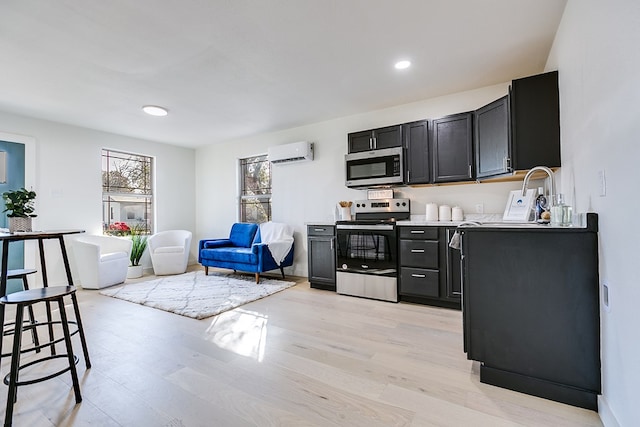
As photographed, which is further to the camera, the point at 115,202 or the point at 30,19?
the point at 115,202

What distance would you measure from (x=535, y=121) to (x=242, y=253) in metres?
3.89

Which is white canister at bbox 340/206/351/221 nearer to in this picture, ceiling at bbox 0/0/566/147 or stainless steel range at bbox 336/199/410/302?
stainless steel range at bbox 336/199/410/302

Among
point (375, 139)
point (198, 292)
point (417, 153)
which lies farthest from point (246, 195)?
point (417, 153)

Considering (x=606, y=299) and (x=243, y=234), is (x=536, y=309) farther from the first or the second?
(x=243, y=234)

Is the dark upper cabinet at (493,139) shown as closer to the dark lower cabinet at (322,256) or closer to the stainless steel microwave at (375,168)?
the stainless steel microwave at (375,168)

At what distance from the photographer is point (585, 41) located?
66.9 inches

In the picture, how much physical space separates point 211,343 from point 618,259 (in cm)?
262

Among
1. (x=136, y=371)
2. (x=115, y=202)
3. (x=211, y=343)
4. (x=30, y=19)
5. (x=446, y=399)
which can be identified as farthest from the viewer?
(x=115, y=202)

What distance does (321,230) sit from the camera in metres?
4.25

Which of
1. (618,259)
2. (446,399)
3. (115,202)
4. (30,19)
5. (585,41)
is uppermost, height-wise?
(30,19)

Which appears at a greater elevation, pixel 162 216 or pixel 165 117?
pixel 165 117

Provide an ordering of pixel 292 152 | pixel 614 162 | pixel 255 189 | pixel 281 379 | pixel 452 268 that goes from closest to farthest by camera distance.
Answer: pixel 614 162
pixel 281 379
pixel 452 268
pixel 292 152
pixel 255 189

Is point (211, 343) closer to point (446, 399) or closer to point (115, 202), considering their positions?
point (446, 399)

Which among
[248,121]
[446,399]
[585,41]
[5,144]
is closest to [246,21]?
[585,41]
